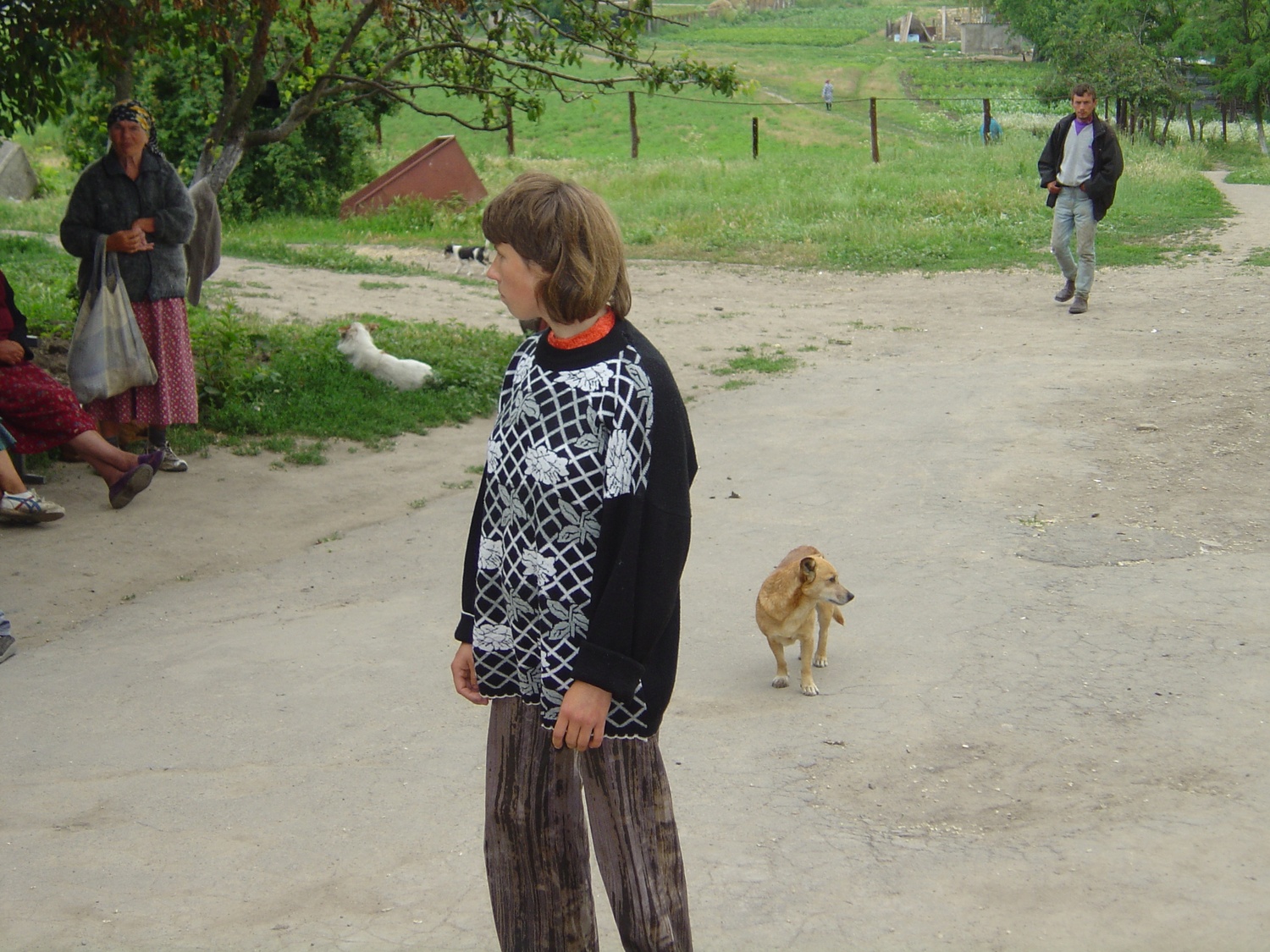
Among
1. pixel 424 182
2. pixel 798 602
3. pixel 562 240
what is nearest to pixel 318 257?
pixel 424 182

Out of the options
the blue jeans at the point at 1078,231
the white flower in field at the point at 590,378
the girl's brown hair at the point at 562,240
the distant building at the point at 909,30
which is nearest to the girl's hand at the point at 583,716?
the white flower in field at the point at 590,378

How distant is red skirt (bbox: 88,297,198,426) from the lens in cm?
723

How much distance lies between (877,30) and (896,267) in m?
85.1

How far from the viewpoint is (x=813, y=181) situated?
21.6 meters

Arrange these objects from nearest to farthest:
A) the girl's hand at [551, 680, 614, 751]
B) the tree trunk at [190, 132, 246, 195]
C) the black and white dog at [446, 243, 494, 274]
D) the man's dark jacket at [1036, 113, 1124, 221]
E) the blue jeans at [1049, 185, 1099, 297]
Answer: the girl's hand at [551, 680, 614, 751] < the tree trunk at [190, 132, 246, 195] < the man's dark jacket at [1036, 113, 1124, 221] < the blue jeans at [1049, 185, 1099, 297] < the black and white dog at [446, 243, 494, 274]

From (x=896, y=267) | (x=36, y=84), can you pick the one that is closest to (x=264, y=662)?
(x=36, y=84)

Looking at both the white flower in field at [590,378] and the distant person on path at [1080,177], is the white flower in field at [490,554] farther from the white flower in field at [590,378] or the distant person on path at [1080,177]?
the distant person on path at [1080,177]

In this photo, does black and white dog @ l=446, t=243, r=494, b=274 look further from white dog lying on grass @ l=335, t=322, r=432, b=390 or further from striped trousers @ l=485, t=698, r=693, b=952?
striped trousers @ l=485, t=698, r=693, b=952

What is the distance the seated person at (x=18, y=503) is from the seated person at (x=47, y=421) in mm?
237

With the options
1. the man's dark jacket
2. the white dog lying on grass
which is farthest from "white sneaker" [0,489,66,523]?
the man's dark jacket

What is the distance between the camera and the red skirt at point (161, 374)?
23.7 feet

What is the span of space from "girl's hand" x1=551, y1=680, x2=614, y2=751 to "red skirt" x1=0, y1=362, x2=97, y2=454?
5.20m

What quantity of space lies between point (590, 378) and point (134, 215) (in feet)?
18.1

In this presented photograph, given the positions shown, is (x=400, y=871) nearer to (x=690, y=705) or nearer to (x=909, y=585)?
(x=690, y=705)
